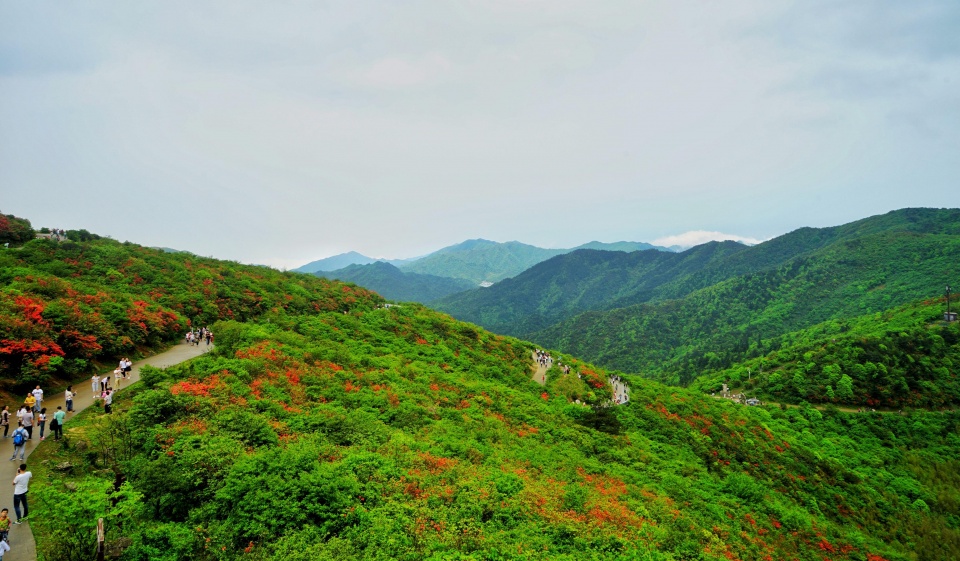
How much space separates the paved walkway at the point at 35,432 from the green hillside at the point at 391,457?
17.6 inches

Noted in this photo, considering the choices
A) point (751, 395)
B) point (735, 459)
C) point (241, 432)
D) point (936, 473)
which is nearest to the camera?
point (241, 432)

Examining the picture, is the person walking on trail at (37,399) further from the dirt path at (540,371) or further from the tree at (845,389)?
the tree at (845,389)

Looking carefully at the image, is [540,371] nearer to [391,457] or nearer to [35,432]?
[391,457]

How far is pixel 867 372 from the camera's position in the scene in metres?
56.2

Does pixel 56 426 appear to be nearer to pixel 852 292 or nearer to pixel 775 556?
pixel 775 556

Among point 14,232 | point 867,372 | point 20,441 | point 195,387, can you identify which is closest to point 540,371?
point 195,387

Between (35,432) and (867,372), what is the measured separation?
81181 millimetres

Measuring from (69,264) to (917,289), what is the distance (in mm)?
167503

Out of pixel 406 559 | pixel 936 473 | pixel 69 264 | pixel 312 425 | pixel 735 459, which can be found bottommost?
pixel 936 473

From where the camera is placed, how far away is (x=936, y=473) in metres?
42.0

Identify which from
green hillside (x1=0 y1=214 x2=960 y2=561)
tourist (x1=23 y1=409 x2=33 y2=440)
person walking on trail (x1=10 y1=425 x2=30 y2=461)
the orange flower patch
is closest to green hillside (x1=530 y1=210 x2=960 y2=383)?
green hillside (x1=0 y1=214 x2=960 y2=561)

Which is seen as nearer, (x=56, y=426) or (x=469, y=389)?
(x=56, y=426)

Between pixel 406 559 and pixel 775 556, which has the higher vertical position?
pixel 406 559

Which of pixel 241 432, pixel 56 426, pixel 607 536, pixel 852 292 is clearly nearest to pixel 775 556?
pixel 607 536
